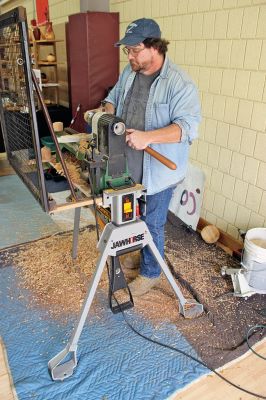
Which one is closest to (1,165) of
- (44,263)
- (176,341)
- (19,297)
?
(44,263)

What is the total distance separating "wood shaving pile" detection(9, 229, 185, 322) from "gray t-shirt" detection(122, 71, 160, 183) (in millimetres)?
758

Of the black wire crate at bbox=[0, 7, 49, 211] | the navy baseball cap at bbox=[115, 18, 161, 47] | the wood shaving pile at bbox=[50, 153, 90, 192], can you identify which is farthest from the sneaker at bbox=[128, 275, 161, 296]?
the navy baseball cap at bbox=[115, 18, 161, 47]

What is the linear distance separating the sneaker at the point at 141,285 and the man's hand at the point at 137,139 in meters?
0.97

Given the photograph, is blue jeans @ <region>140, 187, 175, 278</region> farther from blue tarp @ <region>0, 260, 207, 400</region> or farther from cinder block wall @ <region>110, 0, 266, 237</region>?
cinder block wall @ <region>110, 0, 266, 237</region>

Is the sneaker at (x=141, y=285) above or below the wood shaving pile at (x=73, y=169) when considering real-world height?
below

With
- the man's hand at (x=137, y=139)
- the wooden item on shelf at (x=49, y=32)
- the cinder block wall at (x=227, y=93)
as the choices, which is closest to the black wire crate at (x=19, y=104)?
the man's hand at (x=137, y=139)

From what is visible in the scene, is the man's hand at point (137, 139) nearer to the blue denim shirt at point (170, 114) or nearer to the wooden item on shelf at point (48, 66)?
the blue denim shirt at point (170, 114)

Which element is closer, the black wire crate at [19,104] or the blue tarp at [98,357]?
the black wire crate at [19,104]

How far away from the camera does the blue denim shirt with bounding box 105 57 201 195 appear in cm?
155

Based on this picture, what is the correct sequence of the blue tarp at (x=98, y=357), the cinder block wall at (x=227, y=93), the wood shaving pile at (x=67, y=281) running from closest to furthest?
1. the blue tarp at (x=98, y=357)
2. the wood shaving pile at (x=67, y=281)
3. the cinder block wall at (x=227, y=93)

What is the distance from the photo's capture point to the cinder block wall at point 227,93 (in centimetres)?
212

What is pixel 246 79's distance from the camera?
7.16 ft

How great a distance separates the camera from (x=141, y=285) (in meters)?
2.03

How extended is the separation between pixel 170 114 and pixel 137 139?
0.33 metres
